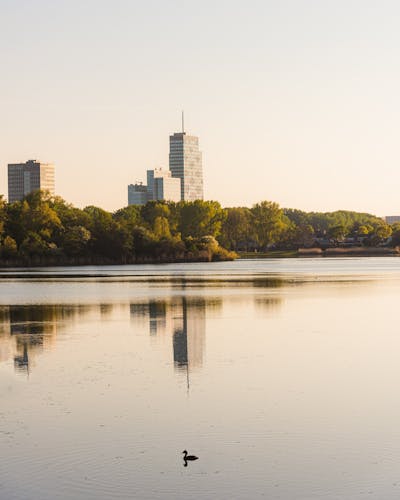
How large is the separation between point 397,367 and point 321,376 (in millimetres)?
2347

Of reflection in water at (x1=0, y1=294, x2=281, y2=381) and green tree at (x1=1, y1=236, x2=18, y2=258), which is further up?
green tree at (x1=1, y1=236, x2=18, y2=258)

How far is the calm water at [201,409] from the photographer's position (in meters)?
11.6

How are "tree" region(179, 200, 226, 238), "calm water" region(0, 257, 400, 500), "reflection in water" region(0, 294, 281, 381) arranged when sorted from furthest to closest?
"tree" region(179, 200, 226, 238) < "reflection in water" region(0, 294, 281, 381) < "calm water" region(0, 257, 400, 500)

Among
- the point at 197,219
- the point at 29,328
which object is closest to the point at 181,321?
the point at 29,328

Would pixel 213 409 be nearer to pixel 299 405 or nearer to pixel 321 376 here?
pixel 299 405

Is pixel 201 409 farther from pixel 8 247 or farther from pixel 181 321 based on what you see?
pixel 8 247

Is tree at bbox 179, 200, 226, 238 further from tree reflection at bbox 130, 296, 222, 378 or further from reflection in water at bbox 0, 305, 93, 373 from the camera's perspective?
reflection in water at bbox 0, 305, 93, 373

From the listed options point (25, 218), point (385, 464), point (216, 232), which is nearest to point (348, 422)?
point (385, 464)

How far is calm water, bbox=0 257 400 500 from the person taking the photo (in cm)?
1162

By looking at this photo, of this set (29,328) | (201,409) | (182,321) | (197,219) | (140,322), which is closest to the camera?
(201,409)

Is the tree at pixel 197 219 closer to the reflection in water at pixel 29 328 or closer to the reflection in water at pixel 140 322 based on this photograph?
the reflection in water at pixel 140 322

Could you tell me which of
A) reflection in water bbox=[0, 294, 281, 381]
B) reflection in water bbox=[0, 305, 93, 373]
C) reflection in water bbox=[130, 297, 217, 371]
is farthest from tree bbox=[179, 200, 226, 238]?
reflection in water bbox=[0, 305, 93, 373]

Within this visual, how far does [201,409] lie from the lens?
1596 cm

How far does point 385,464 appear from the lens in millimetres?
12242
